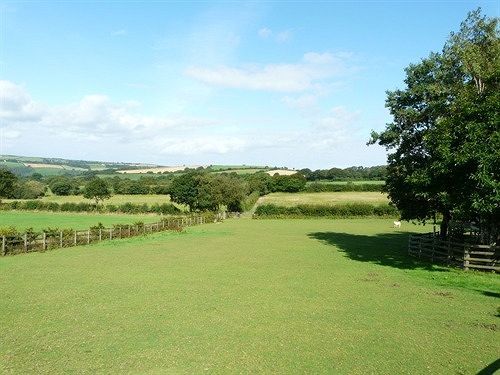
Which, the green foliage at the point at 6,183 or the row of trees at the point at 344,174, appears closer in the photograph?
the green foliage at the point at 6,183

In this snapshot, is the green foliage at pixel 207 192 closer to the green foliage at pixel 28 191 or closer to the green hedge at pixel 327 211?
the green hedge at pixel 327 211

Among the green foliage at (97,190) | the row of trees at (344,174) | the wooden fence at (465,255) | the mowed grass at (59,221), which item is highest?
the row of trees at (344,174)

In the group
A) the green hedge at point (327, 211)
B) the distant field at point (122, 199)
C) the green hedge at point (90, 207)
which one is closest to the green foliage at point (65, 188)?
the distant field at point (122, 199)

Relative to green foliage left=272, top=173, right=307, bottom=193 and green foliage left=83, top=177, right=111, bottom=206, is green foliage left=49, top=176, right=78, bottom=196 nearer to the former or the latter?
green foliage left=83, top=177, right=111, bottom=206

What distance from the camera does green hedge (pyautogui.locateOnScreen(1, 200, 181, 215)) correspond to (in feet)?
257

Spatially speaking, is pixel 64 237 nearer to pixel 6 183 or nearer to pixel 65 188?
pixel 6 183

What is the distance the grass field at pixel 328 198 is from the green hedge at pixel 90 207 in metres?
19.5

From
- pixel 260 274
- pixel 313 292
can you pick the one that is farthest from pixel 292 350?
pixel 260 274

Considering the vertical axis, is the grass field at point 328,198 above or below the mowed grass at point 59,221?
above

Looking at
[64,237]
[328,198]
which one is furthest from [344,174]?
[64,237]

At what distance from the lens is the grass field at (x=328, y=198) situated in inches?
3048

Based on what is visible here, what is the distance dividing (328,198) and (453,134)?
204 ft

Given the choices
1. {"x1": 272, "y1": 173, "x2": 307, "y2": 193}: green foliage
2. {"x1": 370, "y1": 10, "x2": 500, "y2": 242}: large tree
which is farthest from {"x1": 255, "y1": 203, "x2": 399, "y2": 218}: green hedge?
{"x1": 370, "y1": 10, "x2": 500, "y2": 242}: large tree

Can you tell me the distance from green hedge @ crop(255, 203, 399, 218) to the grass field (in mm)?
4465
